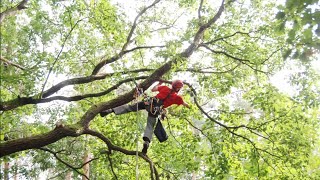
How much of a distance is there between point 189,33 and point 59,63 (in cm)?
266

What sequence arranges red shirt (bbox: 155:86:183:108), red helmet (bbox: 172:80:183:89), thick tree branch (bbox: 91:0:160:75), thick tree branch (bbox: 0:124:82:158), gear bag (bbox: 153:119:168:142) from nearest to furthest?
thick tree branch (bbox: 0:124:82:158)
red helmet (bbox: 172:80:183:89)
red shirt (bbox: 155:86:183:108)
gear bag (bbox: 153:119:168:142)
thick tree branch (bbox: 91:0:160:75)

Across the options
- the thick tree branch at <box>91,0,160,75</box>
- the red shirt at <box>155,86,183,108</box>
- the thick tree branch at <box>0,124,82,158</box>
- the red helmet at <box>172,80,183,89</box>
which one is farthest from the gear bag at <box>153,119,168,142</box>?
the thick tree branch at <box>91,0,160,75</box>

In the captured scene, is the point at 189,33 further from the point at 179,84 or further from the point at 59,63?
the point at 59,63

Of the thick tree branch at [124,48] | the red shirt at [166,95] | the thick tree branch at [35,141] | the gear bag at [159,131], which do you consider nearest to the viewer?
the thick tree branch at [35,141]

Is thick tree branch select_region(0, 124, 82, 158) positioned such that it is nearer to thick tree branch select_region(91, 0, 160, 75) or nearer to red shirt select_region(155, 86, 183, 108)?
red shirt select_region(155, 86, 183, 108)

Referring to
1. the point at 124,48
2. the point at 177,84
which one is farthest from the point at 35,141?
the point at 124,48

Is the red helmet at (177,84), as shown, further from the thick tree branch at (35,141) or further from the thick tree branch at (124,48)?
the thick tree branch at (124,48)

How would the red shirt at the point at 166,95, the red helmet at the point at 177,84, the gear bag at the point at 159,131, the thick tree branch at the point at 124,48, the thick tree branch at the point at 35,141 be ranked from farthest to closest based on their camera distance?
the thick tree branch at the point at 124,48
the gear bag at the point at 159,131
the red shirt at the point at 166,95
the red helmet at the point at 177,84
the thick tree branch at the point at 35,141

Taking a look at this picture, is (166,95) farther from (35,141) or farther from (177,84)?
(35,141)

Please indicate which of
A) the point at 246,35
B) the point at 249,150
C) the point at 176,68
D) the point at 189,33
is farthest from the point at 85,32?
the point at 249,150

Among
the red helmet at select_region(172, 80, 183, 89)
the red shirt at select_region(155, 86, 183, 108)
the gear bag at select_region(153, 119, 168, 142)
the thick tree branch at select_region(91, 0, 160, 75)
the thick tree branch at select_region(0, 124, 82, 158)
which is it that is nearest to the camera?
the thick tree branch at select_region(0, 124, 82, 158)

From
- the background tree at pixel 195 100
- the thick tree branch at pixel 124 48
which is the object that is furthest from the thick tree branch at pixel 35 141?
the thick tree branch at pixel 124 48

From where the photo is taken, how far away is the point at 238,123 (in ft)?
20.9

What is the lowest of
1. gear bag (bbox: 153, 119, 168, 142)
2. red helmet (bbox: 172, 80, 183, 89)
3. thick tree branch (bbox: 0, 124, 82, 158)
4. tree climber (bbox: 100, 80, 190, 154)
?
thick tree branch (bbox: 0, 124, 82, 158)
